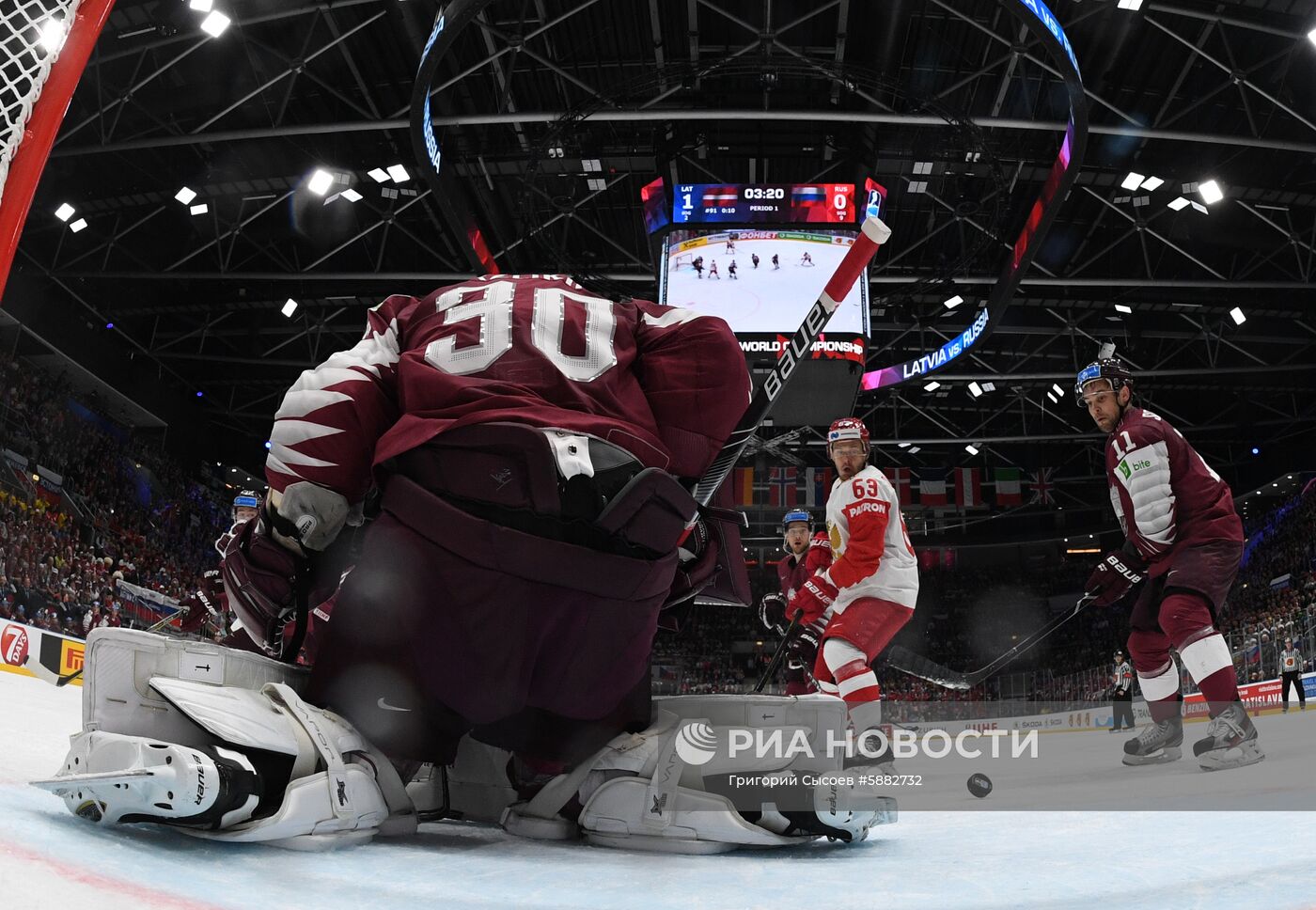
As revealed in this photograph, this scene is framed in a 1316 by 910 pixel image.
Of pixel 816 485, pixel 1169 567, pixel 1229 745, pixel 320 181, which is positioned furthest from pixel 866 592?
pixel 816 485

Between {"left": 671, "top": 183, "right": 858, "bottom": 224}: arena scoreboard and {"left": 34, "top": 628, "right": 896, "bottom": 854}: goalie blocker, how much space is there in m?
8.62

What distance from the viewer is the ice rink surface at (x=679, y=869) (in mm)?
929

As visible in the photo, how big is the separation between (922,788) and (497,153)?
10.5m

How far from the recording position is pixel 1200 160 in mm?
11703

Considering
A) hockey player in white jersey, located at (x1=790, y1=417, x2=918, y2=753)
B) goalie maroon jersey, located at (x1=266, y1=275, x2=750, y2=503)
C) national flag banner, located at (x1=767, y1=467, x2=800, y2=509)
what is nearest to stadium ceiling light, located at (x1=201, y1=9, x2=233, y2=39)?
hockey player in white jersey, located at (x1=790, y1=417, x2=918, y2=753)

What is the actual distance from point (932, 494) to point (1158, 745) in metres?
18.7

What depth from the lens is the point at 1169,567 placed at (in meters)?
3.05

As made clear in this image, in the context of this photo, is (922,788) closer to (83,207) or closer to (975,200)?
(975,200)

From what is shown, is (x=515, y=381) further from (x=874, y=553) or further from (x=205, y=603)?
(x=205, y=603)

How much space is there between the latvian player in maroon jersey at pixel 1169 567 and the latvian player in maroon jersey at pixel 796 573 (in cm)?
146

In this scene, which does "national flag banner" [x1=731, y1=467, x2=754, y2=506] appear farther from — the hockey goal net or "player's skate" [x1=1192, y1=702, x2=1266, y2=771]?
the hockey goal net

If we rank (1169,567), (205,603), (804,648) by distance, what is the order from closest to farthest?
1. (1169,567)
2. (804,648)
3. (205,603)

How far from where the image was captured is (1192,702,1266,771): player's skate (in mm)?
2725

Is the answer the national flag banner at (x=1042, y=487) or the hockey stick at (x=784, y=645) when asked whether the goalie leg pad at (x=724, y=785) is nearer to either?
the hockey stick at (x=784, y=645)
